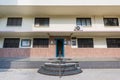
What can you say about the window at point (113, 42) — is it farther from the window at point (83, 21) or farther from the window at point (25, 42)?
the window at point (25, 42)

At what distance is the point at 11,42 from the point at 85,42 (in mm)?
8247

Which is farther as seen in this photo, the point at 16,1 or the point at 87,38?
the point at 87,38

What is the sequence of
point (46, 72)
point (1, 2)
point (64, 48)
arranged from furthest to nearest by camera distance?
point (64, 48), point (1, 2), point (46, 72)

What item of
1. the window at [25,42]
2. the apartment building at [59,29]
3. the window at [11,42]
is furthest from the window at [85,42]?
A: the window at [11,42]

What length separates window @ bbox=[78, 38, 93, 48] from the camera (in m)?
12.9

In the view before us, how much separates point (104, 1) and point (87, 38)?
418 centimetres

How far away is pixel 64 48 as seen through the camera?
41.8ft

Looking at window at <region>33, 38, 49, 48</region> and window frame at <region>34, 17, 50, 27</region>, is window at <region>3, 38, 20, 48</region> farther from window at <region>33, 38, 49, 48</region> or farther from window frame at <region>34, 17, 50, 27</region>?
window frame at <region>34, 17, 50, 27</region>

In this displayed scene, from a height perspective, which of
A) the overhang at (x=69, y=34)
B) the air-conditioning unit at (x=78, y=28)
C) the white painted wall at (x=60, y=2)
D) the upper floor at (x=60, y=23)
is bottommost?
the overhang at (x=69, y=34)

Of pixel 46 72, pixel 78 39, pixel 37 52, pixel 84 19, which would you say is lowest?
pixel 46 72

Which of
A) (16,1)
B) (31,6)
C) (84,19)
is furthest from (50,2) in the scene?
(84,19)

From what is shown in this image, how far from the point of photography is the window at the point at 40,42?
506 inches

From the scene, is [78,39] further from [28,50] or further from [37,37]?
[28,50]

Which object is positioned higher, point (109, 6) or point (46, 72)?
point (109, 6)
